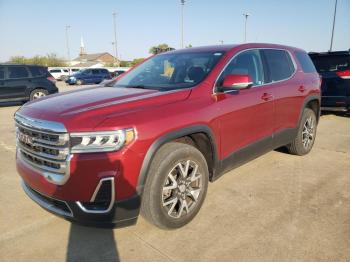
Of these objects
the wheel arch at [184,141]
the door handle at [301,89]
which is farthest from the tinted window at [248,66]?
the door handle at [301,89]

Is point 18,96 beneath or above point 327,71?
beneath

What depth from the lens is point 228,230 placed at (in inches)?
117

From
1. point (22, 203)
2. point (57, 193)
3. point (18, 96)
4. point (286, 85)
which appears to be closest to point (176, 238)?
point (57, 193)

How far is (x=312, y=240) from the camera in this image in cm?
280

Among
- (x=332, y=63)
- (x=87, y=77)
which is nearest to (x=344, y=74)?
(x=332, y=63)

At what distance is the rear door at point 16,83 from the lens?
11828 millimetres

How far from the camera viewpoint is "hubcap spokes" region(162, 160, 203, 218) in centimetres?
290

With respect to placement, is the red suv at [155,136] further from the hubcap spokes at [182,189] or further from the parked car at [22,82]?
the parked car at [22,82]

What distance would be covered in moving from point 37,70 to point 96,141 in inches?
459

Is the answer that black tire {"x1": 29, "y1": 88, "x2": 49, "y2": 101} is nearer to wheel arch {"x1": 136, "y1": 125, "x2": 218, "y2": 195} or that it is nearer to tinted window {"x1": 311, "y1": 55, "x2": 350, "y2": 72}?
tinted window {"x1": 311, "y1": 55, "x2": 350, "y2": 72}

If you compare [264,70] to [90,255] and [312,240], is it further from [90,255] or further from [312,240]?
[90,255]

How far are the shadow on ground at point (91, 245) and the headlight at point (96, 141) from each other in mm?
960

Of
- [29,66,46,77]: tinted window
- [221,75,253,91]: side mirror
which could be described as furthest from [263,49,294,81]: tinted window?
[29,66,46,77]: tinted window

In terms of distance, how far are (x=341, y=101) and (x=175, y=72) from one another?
20.5 ft
